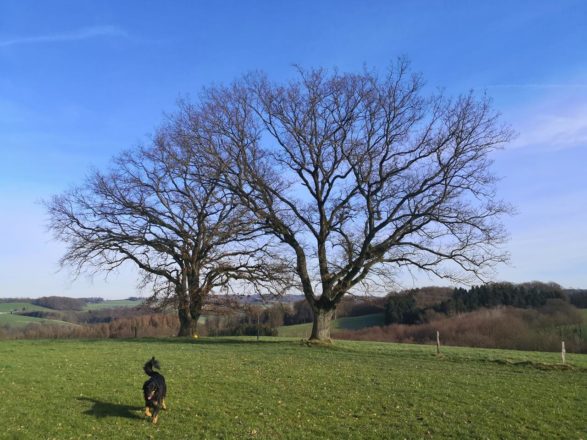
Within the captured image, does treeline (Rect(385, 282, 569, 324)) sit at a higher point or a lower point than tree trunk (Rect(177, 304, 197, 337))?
higher

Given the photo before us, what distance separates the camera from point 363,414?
9.99 metres

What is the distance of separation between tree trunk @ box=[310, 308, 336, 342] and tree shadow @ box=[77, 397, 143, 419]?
17.5m

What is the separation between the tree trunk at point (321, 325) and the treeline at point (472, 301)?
46.7 metres

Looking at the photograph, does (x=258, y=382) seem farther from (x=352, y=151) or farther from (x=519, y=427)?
(x=352, y=151)

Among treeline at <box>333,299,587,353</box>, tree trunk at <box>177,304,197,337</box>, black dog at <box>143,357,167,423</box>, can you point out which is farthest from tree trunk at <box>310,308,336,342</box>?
treeline at <box>333,299,587,353</box>

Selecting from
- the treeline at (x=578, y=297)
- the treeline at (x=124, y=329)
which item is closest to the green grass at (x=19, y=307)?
the treeline at (x=124, y=329)

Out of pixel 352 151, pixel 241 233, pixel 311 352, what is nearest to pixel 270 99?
pixel 352 151

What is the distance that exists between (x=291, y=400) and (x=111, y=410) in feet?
12.5

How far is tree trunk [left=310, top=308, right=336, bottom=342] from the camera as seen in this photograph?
27.2 meters

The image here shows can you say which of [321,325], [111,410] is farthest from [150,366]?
[321,325]

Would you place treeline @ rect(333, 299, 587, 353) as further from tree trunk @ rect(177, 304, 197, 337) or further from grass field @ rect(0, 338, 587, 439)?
grass field @ rect(0, 338, 587, 439)

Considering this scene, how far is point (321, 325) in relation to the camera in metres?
27.3

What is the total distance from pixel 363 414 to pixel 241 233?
69.6 feet

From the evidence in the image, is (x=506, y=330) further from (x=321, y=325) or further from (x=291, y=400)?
(x=291, y=400)
